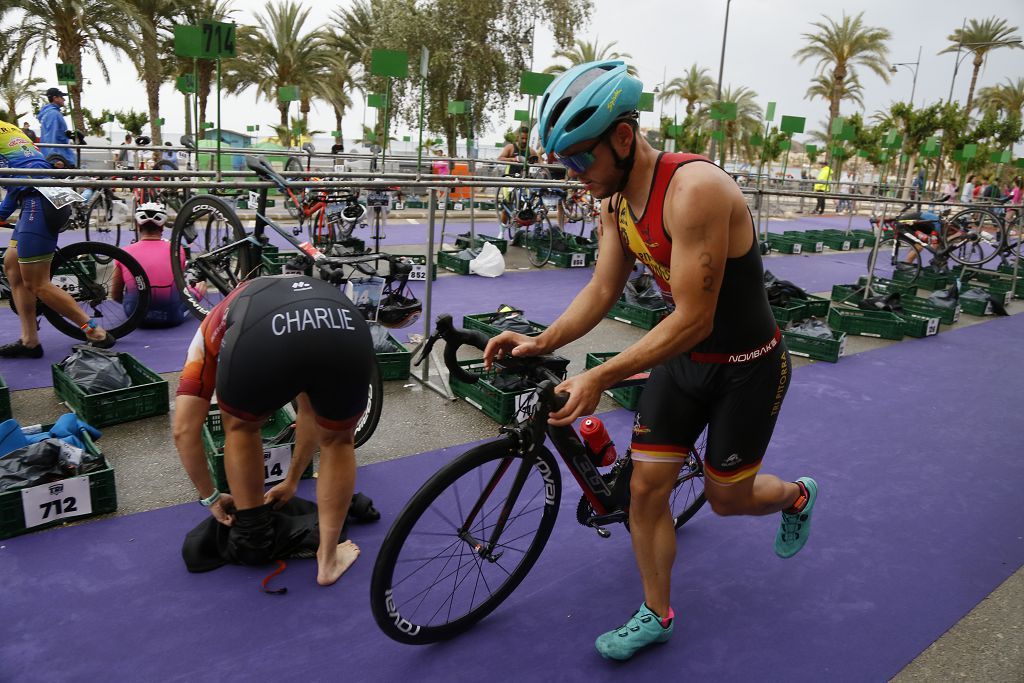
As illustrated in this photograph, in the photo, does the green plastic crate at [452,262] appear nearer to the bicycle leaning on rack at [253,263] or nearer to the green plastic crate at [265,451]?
the bicycle leaning on rack at [253,263]

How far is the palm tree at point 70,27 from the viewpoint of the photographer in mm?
17859

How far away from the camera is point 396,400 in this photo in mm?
5258

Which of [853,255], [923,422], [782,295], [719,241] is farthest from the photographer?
[853,255]

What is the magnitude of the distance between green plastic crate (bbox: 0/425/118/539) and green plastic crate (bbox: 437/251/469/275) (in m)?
6.89

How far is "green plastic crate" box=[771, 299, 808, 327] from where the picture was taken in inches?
300

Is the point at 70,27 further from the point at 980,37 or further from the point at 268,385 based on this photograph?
the point at 980,37

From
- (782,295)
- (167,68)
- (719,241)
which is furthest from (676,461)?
(167,68)

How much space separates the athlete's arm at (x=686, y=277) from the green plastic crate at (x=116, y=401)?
338 centimetres

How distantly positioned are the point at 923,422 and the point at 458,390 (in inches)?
146

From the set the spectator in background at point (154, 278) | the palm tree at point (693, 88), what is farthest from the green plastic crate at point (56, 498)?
the palm tree at point (693, 88)

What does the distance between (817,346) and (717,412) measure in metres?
5.19

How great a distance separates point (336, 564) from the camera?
3141mm

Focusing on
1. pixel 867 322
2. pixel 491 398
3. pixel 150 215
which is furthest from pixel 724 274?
pixel 867 322

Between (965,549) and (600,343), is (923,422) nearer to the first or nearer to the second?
(965,549)
